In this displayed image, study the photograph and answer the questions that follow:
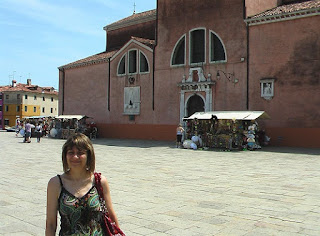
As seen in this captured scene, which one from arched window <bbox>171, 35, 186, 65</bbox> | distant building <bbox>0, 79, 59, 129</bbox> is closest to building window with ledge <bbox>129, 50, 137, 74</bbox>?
arched window <bbox>171, 35, 186, 65</bbox>

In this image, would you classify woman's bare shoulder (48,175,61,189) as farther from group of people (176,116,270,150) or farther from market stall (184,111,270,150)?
group of people (176,116,270,150)

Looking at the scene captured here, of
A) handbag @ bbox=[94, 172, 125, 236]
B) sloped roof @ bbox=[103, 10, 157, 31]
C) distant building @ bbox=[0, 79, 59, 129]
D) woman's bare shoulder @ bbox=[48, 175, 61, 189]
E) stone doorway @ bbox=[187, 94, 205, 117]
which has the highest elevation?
sloped roof @ bbox=[103, 10, 157, 31]

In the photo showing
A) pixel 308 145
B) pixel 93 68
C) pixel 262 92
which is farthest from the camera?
pixel 93 68

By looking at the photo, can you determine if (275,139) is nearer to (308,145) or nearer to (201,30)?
(308,145)

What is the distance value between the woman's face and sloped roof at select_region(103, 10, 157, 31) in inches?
1094

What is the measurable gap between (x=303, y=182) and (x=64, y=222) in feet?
24.5

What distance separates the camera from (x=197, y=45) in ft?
79.0

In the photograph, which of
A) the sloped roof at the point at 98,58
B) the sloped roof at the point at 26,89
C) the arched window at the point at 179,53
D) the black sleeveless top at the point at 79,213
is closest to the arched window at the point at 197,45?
the arched window at the point at 179,53

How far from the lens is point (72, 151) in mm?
2779

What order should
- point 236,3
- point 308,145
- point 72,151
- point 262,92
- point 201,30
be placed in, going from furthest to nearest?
point 201,30 → point 236,3 → point 262,92 → point 308,145 → point 72,151

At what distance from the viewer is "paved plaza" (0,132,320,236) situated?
5.28 m

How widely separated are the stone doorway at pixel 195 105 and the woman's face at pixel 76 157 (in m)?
20.9

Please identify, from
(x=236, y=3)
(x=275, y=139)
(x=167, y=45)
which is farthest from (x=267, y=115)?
(x=167, y=45)

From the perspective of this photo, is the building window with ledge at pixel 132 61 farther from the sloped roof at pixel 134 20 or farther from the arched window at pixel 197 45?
the arched window at pixel 197 45
